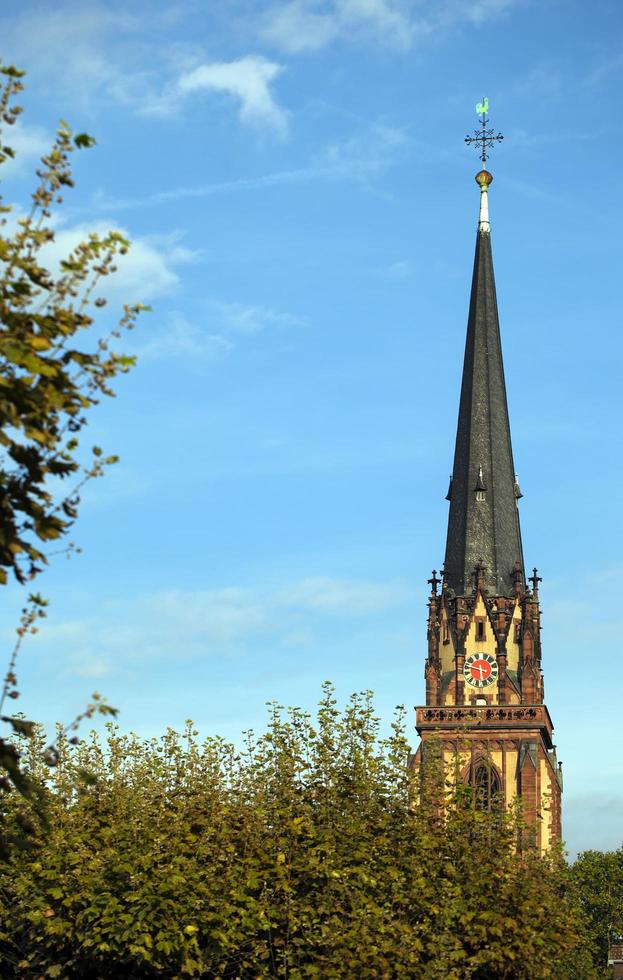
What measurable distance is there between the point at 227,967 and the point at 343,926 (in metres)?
6.48

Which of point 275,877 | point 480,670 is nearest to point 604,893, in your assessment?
point 480,670

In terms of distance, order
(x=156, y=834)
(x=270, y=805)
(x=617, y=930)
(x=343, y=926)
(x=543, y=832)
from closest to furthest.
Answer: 1. (x=343, y=926)
2. (x=156, y=834)
3. (x=270, y=805)
4. (x=543, y=832)
5. (x=617, y=930)

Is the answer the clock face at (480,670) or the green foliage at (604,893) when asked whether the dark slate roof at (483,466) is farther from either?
the green foliage at (604,893)

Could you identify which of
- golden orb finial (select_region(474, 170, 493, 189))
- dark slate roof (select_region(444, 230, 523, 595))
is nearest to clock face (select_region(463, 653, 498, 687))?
dark slate roof (select_region(444, 230, 523, 595))

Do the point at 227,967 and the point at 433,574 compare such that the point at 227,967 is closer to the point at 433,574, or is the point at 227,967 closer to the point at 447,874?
the point at 447,874

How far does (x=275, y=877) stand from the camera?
43.8m

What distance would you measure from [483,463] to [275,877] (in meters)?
70.5

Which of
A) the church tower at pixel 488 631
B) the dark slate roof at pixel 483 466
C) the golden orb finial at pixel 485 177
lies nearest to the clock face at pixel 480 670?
the church tower at pixel 488 631

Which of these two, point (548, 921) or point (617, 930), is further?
point (617, 930)

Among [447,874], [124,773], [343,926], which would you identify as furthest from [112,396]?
[124,773]

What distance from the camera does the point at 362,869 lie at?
42344 mm

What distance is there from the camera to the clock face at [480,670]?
104 meters

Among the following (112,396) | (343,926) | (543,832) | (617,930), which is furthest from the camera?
(617,930)

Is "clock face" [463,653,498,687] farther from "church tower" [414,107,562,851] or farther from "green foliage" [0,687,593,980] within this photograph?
"green foliage" [0,687,593,980]
